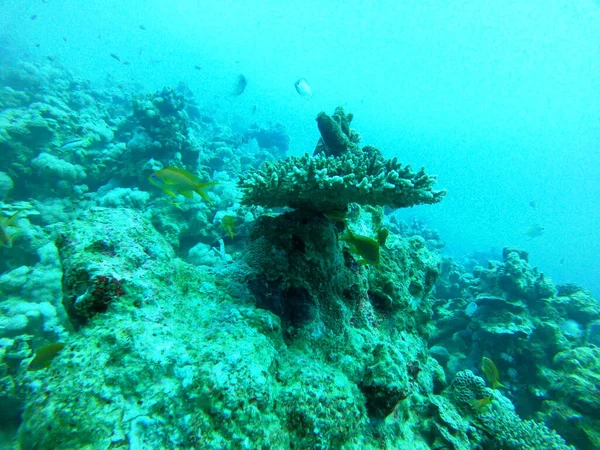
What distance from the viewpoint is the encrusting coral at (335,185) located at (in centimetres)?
253

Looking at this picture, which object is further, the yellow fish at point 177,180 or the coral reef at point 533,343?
the coral reef at point 533,343

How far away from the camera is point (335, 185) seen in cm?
250

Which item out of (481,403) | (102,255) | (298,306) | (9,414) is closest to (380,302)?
(298,306)

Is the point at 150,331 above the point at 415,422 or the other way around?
the other way around

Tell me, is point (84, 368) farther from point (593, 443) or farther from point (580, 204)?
point (580, 204)

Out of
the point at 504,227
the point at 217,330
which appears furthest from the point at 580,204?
the point at 217,330

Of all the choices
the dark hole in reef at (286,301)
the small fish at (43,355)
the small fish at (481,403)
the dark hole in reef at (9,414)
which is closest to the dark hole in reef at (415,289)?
the small fish at (481,403)

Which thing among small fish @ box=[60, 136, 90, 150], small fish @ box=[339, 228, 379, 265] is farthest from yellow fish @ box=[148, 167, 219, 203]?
small fish @ box=[60, 136, 90, 150]

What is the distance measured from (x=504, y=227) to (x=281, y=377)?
99.7 meters

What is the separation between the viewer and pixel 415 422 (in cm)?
290

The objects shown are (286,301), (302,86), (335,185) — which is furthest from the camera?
(302,86)

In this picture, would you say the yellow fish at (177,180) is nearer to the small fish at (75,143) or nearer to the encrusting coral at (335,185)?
the encrusting coral at (335,185)

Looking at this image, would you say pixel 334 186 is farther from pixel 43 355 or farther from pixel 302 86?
pixel 302 86

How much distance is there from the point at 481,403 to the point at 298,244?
3.08 metres
